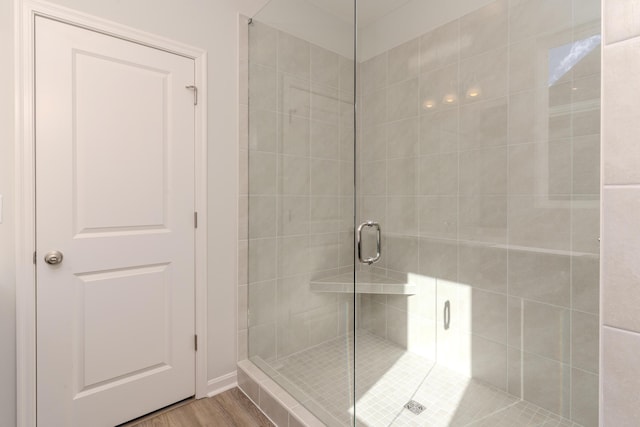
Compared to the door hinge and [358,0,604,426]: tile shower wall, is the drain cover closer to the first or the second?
[358,0,604,426]: tile shower wall

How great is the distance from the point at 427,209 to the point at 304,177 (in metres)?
0.89

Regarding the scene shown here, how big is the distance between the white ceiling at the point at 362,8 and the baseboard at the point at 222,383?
2279mm

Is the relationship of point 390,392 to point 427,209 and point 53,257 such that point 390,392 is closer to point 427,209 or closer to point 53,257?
point 427,209

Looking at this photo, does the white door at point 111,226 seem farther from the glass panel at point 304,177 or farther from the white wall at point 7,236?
the glass panel at point 304,177

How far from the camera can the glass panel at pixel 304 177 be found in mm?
1896

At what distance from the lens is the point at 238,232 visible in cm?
201

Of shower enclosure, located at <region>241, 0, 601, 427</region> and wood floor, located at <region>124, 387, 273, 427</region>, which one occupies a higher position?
shower enclosure, located at <region>241, 0, 601, 427</region>

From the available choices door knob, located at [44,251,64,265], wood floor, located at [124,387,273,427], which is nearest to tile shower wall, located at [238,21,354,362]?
wood floor, located at [124,387,273,427]

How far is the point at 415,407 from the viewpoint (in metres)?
1.63

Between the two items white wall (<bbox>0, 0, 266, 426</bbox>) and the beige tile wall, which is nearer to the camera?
the beige tile wall

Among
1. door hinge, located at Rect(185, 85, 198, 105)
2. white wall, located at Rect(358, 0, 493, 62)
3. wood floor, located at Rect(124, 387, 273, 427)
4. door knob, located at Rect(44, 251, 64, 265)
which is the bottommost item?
wood floor, located at Rect(124, 387, 273, 427)

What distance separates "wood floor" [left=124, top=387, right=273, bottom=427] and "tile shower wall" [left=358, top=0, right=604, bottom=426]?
0.81 m

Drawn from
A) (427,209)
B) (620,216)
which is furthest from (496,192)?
(620,216)

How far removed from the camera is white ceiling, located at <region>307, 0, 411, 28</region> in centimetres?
186
